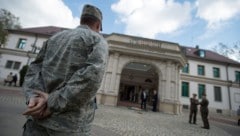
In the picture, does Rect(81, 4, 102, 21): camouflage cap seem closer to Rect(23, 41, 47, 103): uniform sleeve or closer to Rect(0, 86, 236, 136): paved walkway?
Rect(23, 41, 47, 103): uniform sleeve

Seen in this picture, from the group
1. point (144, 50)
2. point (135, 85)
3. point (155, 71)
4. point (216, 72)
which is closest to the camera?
point (144, 50)

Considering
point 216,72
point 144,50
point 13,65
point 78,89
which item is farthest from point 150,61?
point 13,65

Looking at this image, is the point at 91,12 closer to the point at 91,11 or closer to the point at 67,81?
the point at 91,11

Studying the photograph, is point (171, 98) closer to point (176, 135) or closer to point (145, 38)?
point (145, 38)

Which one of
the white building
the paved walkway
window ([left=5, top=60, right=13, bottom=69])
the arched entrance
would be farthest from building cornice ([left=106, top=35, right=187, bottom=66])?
window ([left=5, top=60, right=13, bottom=69])

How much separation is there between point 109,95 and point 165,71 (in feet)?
19.7

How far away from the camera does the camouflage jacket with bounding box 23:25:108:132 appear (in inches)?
46.7

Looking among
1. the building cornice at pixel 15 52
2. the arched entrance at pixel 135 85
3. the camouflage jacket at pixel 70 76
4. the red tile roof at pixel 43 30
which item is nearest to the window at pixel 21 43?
the building cornice at pixel 15 52

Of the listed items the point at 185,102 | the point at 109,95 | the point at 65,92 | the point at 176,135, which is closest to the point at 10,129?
the point at 65,92

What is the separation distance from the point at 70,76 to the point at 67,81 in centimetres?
5

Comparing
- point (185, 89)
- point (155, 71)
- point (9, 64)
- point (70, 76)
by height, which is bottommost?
point (70, 76)

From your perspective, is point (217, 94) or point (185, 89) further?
point (185, 89)

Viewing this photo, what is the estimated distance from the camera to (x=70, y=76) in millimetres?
1354

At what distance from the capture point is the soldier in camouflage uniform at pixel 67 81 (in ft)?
3.89
